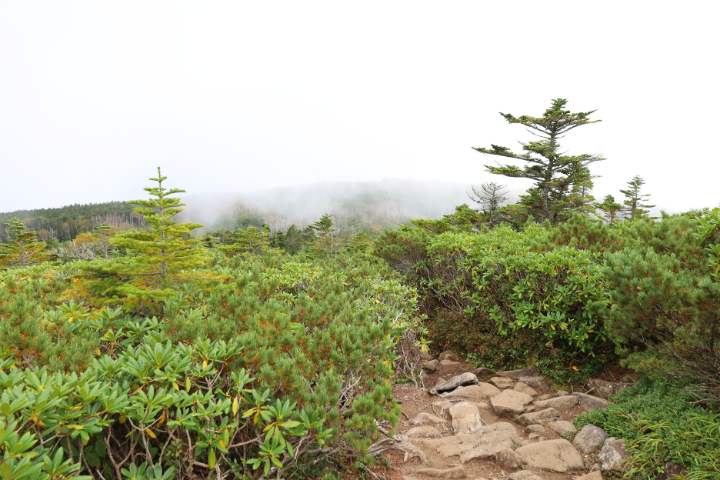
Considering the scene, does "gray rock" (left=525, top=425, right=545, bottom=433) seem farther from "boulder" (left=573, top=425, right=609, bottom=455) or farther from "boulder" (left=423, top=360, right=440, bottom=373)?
"boulder" (left=423, top=360, right=440, bottom=373)

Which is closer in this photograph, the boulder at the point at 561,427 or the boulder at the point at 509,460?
the boulder at the point at 509,460

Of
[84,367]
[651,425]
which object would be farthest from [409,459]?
[84,367]

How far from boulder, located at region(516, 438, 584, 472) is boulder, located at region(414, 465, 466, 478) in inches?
30.6

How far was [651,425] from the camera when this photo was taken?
336cm

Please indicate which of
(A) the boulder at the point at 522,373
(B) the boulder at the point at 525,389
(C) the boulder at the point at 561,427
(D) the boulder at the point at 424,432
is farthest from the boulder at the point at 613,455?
(A) the boulder at the point at 522,373

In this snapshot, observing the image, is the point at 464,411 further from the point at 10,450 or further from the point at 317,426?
the point at 10,450

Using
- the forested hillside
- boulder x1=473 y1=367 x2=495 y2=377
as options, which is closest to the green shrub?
the forested hillside

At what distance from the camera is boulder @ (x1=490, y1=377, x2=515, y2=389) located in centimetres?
536

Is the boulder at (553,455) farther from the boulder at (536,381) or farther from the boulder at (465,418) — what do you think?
the boulder at (536,381)

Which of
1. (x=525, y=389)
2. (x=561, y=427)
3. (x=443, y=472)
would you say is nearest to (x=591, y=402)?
(x=561, y=427)

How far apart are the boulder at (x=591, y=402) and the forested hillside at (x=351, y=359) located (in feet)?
0.10

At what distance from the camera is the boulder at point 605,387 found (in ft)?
14.8

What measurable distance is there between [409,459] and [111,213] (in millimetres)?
134388

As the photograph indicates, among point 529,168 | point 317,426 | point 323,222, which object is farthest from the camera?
point 323,222
